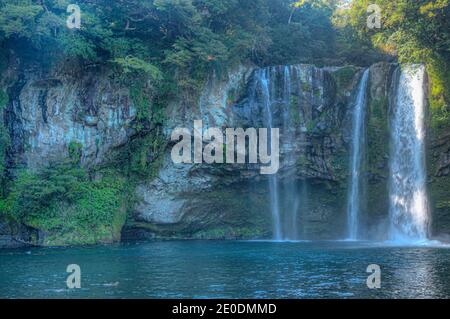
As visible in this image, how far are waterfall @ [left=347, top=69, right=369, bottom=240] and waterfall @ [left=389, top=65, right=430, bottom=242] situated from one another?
4.14 feet

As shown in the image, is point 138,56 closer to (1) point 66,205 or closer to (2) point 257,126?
(2) point 257,126

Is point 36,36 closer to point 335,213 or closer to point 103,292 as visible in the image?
point 103,292

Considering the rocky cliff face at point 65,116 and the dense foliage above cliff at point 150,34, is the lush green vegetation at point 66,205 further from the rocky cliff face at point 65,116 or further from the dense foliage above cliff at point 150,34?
the dense foliage above cliff at point 150,34

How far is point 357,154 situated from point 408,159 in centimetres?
224

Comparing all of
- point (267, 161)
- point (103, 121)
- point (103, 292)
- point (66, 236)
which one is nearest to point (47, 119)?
point (103, 121)

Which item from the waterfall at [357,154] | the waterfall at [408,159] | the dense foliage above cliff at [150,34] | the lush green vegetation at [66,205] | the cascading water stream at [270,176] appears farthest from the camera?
the cascading water stream at [270,176]

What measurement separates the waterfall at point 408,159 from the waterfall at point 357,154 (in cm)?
126

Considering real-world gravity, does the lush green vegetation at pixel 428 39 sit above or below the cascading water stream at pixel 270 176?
above

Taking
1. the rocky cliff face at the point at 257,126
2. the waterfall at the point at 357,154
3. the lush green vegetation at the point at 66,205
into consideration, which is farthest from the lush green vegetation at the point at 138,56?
the waterfall at the point at 357,154

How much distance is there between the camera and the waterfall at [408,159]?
21.1 m

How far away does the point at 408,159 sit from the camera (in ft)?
71.0

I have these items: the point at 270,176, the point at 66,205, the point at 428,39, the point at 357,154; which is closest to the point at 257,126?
the point at 270,176

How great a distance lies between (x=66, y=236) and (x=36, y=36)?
782 centimetres

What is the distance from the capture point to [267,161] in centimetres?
2303
